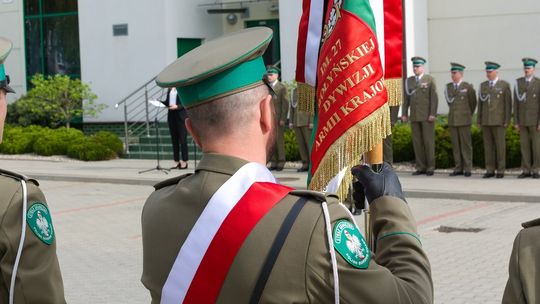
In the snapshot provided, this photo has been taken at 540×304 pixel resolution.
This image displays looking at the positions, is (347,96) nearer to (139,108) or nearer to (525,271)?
(525,271)

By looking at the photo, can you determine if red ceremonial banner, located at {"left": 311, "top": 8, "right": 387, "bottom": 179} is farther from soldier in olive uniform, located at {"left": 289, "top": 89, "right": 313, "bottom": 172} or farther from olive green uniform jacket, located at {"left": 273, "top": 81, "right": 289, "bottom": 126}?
olive green uniform jacket, located at {"left": 273, "top": 81, "right": 289, "bottom": 126}

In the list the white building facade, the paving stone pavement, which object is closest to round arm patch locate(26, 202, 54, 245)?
the paving stone pavement

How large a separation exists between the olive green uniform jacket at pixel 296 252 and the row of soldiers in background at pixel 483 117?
15104 mm

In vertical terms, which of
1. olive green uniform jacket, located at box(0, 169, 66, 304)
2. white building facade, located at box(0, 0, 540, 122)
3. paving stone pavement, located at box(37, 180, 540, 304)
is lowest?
paving stone pavement, located at box(37, 180, 540, 304)

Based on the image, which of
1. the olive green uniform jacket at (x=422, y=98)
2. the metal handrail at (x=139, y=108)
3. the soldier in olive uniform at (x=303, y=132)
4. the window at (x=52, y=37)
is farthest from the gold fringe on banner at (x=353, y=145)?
the window at (x=52, y=37)

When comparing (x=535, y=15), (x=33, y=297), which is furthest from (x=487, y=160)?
(x=33, y=297)

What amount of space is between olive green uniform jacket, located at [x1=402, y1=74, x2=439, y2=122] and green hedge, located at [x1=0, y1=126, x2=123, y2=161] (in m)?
8.31

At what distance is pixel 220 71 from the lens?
9.59ft

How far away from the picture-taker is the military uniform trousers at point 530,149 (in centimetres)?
1738

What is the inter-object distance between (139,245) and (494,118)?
8.66 m

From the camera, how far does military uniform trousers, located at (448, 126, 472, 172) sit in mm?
18141

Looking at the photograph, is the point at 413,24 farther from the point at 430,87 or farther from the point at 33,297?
the point at 33,297

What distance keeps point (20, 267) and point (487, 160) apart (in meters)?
15.4

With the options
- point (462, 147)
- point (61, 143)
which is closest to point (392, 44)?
point (462, 147)
